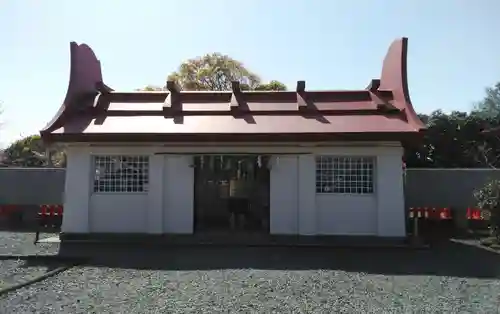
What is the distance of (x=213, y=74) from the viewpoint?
33.7 meters

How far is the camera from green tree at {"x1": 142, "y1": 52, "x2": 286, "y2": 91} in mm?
33375

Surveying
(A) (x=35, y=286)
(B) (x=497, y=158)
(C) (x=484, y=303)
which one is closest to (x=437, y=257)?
(C) (x=484, y=303)

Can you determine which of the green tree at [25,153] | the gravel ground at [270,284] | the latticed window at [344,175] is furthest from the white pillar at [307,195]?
the green tree at [25,153]

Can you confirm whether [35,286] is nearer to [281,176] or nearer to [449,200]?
[281,176]

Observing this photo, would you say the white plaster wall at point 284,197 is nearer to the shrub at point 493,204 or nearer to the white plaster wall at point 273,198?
the white plaster wall at point 273,198

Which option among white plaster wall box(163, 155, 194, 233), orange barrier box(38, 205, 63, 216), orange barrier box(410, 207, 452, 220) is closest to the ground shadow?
white plaster wall box(163, 155, 194, 233)

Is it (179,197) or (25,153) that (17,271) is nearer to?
(179,197)

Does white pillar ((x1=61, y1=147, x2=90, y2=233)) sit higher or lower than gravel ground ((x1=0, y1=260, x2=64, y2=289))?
higher

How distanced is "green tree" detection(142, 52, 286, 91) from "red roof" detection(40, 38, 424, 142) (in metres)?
18.4

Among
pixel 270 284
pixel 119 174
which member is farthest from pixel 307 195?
pixel 119 174

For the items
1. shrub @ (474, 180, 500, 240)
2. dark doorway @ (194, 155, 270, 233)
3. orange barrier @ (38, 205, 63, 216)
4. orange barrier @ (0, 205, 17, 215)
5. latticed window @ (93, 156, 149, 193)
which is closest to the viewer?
shrub @ (474, 180, 500, 240)

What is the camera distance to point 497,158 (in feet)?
91.0

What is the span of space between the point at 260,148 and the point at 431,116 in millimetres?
20681

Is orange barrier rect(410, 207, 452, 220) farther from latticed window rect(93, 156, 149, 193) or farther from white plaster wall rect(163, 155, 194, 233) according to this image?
latticed window rect(93, 156, 149, 193)
